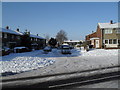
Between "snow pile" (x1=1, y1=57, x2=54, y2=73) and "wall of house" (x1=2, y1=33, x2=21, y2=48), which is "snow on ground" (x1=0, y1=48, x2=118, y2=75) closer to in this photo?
"snow pile" (x1=1, y1=57, x2=54, y2=73)

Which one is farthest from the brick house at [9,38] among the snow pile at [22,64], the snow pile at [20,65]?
the snow pile at [20,65]

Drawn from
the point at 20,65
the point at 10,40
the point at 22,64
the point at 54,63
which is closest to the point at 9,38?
Result: the point at 10,40

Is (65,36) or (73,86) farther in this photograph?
(65,36)

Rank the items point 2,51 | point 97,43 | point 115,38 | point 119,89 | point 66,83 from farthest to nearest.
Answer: point 97,43 → point 115,38 → point 2,51 → point 66,83 → point 119,89

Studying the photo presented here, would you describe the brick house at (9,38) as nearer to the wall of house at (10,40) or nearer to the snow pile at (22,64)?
the wall of house at (10,40)

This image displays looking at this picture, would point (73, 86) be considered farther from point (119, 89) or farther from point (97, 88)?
point (119, 89)

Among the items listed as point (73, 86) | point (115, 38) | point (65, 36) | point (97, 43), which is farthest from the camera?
point (65, 36)

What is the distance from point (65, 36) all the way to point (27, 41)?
59.4 meters

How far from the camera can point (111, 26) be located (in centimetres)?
3388

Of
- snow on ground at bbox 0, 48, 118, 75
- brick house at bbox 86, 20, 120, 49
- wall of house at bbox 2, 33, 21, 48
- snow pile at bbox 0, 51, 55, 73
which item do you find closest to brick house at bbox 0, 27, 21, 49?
wall of house at bbox 2, 33, 21, 48

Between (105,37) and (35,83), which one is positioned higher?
(105,37)

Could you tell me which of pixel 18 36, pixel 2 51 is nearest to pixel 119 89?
pixel 2 51

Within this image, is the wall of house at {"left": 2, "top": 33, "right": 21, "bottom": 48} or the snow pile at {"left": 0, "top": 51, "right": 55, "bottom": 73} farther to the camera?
the wall of house at {"left": 2, "top": 33, "right": 21, "bottom": 48}

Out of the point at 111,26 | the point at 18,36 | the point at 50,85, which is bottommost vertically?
the point at 50,85
